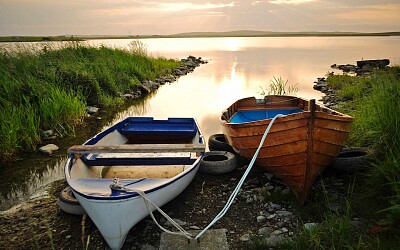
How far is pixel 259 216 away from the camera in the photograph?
4887 mm

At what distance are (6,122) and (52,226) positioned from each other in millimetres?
3839

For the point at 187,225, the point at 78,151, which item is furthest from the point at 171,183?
the point at 78,151

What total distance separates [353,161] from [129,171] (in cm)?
403

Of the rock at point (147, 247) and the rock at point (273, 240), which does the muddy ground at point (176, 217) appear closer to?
the rock at point (147, 247)

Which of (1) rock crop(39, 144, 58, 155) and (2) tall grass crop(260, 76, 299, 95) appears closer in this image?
(1) rock crop(39, 144, 58, 155)

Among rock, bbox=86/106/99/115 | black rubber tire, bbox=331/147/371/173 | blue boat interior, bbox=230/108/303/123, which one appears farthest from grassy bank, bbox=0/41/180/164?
black rubber tire, bbox=331/147/371/173

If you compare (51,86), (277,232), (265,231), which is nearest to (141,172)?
(265,231)

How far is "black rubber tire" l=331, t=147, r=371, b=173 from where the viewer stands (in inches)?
216

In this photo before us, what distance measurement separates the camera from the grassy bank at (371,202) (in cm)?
378

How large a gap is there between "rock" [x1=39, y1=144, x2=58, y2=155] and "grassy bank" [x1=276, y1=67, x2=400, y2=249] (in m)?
6.15

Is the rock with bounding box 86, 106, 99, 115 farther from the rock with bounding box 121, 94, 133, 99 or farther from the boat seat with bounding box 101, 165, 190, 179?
the boat seat with bounding box 101, 165, 190, 179

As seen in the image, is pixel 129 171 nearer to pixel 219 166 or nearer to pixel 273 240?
pixel 219 166

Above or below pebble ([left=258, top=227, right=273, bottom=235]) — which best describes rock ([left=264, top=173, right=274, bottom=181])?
above

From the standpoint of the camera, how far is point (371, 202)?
467 centimetres
